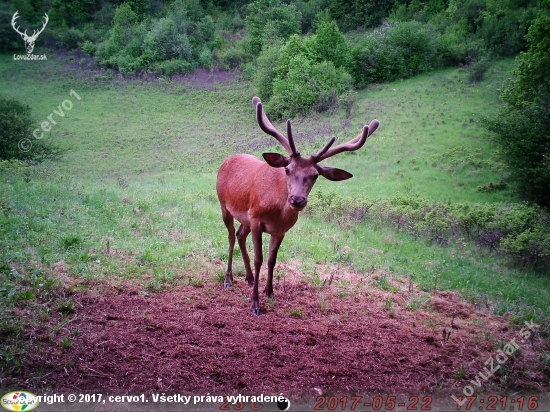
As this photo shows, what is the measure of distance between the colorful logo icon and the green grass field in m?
0.97

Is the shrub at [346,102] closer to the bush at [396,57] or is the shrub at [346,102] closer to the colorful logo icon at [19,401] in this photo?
the bush at [396,57]

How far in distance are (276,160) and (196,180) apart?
13.5m

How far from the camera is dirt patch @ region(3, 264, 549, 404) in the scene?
3840 millimetres

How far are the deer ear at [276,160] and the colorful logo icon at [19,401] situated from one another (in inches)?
134

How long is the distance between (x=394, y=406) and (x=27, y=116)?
25.7 metres

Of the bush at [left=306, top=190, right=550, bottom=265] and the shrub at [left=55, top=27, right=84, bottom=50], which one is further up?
the shrub at [left=55, top=27, right=84, bottom=50]

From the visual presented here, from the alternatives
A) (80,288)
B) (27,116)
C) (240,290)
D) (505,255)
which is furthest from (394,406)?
(27,116)

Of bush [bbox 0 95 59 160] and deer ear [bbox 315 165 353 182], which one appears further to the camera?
bush [bbox 0 95 59 160]

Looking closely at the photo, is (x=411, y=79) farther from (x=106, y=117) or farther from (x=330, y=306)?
(x=330, y=306)

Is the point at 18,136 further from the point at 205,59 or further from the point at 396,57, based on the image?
the point at 396,57

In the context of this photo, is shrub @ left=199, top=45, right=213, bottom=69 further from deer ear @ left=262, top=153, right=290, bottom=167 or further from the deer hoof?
the deer hoof

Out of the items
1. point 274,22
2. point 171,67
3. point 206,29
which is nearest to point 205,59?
point 171,67

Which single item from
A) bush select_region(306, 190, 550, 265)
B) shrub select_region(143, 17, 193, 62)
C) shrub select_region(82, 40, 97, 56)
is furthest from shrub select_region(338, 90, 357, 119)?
shrub select_region(82, 40, 97, 56)

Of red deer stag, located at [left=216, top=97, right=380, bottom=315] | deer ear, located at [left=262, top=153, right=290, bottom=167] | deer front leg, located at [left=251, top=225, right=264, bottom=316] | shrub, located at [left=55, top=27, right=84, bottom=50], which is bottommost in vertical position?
deer front leg, located at [left=251, top=225, right=264, bottom=316]
